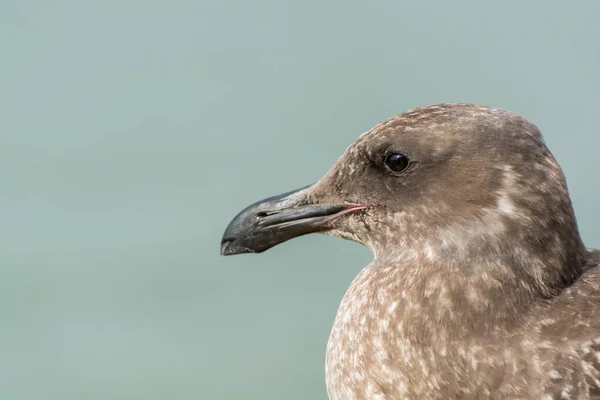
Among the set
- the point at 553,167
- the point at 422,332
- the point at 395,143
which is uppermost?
the point at 395,143

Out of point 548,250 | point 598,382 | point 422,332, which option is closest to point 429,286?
point 422,332

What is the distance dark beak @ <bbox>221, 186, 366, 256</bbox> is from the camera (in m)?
4.20

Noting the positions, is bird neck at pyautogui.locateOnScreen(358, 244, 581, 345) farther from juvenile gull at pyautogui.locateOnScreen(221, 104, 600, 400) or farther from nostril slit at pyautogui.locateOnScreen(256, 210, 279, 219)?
nostril slit at pyautogui.locateOnScreen(256, 210, 279, 219)

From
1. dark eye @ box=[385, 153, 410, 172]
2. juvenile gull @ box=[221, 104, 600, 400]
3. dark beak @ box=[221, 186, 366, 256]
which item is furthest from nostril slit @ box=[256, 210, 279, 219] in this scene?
dark eye @ box=[385, 153, 410, 172]

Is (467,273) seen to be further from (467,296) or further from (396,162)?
(396,162)

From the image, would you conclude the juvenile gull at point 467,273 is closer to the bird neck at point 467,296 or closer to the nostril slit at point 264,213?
the bird neck at point 467,296

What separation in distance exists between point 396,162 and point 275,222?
599 millimetres

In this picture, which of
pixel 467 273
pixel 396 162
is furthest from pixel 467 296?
pixel 396 162

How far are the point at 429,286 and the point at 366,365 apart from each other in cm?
36

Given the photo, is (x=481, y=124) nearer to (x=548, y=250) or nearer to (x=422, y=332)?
(x=548, y=250)

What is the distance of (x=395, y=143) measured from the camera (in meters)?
3.89

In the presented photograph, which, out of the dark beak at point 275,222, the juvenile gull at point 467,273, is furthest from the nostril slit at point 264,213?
the juvenile gull at point 467,273

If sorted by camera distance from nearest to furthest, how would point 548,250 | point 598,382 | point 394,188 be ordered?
point 598,382
point 548,250
point 394,188

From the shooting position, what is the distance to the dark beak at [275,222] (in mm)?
4195
